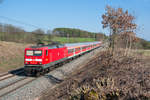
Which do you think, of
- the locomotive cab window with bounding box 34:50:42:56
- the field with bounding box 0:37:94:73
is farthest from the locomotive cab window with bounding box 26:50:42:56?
the field with bounding box 0:37:94:73

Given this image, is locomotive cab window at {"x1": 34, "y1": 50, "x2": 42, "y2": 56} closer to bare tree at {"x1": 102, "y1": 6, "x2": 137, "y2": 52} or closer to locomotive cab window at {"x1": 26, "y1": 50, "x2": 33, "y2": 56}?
locomotive cab window at {"x1": 26, "y1": 50, "x2": 33, "y2": 56}

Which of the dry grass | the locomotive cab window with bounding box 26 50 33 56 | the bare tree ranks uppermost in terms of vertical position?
the bare tree

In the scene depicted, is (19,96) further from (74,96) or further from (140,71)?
(140,71)

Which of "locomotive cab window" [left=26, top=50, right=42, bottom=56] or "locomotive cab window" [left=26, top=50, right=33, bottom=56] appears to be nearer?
"locomotive cab window" [left=26, top=50, right=42, bottom=56]

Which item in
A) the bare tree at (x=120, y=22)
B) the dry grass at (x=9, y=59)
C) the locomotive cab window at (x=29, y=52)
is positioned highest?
the bare tree at (x=120, y=22)

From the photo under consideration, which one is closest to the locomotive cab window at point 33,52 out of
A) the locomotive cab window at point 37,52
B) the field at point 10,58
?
the locomotive cab window at point 37,52

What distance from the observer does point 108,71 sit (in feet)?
31.0

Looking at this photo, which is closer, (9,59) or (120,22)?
(120,22)

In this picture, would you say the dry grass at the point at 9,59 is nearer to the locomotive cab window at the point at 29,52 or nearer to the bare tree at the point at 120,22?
the locomotive cab window at the point at 29,52

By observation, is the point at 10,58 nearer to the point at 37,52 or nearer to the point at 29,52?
the point at 29,52

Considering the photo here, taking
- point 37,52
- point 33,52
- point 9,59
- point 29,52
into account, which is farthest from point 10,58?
point 37,52

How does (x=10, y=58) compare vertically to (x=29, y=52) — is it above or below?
below

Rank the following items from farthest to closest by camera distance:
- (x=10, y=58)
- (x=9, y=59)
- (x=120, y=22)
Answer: (x=10, y=58) < (x=9, y=59) < (x=120, y=22)

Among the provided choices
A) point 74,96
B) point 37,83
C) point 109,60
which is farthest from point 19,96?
point 109,60
